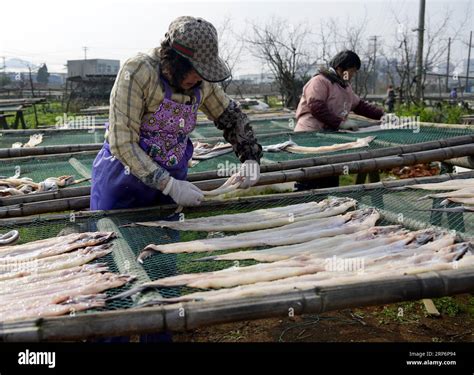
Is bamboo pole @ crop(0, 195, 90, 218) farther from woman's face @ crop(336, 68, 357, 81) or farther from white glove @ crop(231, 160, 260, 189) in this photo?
woman's face @ crop(336, 68, 357, 81)

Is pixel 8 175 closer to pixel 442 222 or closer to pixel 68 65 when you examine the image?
pixel 442 222

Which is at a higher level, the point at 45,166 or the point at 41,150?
the point at 41,150

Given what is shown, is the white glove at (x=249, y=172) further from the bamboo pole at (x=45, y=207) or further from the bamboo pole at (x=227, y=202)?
the bamboo pole at (x=45, y=207)

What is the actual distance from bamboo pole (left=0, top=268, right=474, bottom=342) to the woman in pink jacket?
3.60m

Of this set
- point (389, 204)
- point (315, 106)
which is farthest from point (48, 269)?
point (315, 106)

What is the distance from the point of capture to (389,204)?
369 cm

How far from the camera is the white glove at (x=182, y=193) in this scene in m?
3.40

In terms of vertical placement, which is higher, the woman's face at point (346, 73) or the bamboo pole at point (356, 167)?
the woman's face at point (346, 73)

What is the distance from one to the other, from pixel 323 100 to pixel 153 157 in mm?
3670

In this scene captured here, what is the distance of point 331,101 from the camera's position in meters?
6.73

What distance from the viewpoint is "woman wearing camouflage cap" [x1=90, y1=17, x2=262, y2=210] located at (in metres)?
3.09

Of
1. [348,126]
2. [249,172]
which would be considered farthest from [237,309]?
[348,126]

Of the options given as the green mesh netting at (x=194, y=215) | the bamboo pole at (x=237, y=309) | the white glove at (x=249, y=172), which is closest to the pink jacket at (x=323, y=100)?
the green mesh netting at (x=194, y=215)

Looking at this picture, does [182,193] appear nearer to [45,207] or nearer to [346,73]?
[45,207]
